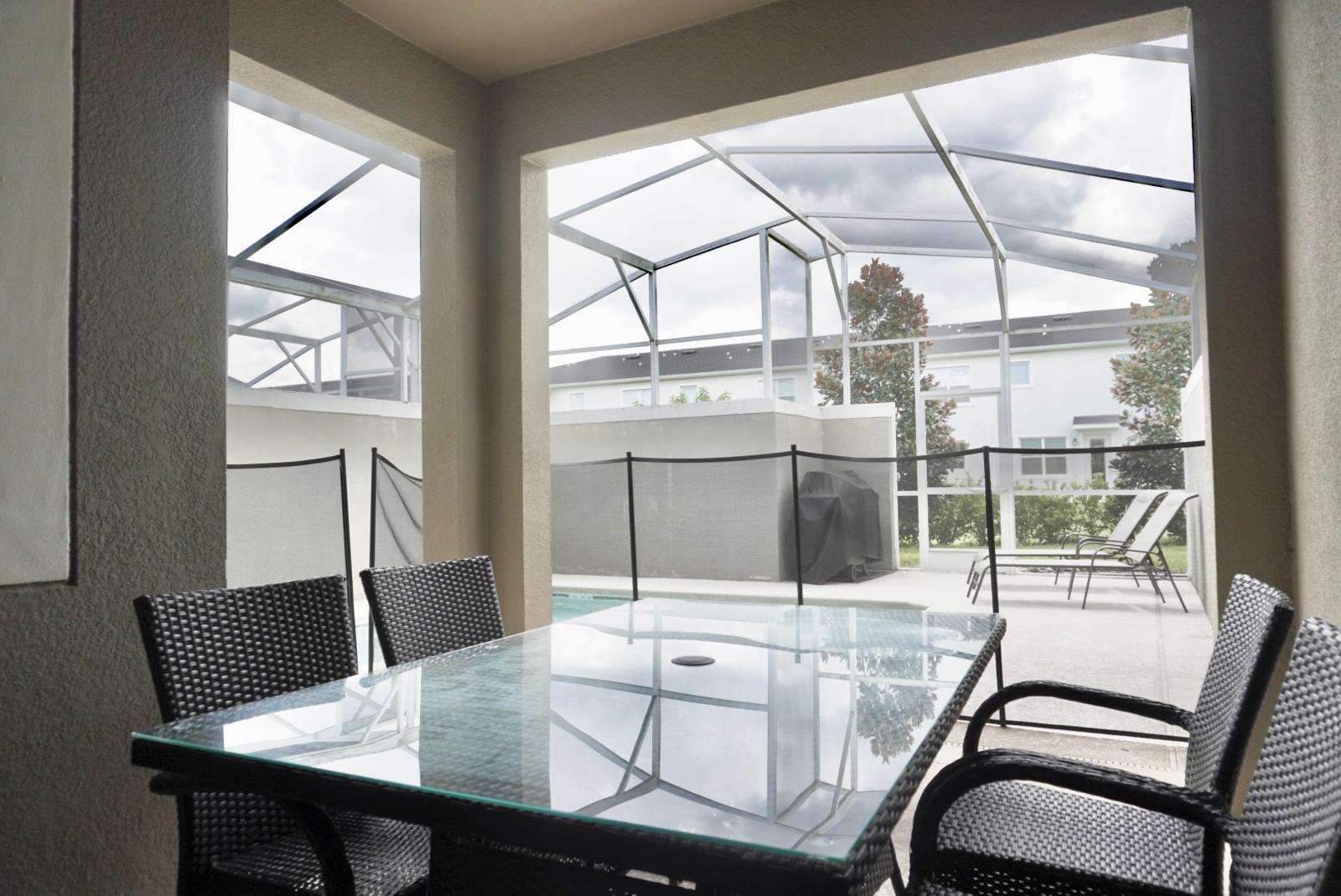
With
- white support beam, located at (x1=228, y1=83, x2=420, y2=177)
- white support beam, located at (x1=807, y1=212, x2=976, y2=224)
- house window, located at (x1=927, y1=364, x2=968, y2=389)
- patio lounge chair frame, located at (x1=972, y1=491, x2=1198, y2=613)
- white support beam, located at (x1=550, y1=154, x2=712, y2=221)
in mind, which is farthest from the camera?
house window, located at (x1=927, y1=364, x2=968, y2=389)

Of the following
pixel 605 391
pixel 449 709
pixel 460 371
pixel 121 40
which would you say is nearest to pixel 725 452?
pixel 605 391

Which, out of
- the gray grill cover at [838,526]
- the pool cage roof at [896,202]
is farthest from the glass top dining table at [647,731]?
the pool cage roof at [896,202]

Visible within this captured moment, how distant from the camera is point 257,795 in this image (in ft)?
5.15

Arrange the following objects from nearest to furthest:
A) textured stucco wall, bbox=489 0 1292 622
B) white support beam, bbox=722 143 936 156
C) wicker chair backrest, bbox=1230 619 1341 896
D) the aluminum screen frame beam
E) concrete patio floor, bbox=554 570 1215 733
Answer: wicker chair backrest, bbox=1230 619 1341 896 → textured stucco wall, bbox=489 0 1292 622 → concrete patio floor, bbox=554 570 1215 733 → the aluminum screen frame beam → white support beam, bbox=722 143 936 156

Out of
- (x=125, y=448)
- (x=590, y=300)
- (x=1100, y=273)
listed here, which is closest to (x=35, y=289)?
(x=125, y=448)

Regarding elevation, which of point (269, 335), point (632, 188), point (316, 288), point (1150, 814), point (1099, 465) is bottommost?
point (1150, 814)

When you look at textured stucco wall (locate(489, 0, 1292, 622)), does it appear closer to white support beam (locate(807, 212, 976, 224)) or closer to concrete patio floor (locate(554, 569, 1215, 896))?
concrete patio floor (locate(554, 569, 1215, 896))

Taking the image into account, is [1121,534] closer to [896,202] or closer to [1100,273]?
[896,202]

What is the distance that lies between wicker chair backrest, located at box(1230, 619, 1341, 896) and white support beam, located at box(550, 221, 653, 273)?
656 cm

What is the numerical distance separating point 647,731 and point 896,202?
720 centimetres

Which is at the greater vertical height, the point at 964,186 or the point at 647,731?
the point at 964,186

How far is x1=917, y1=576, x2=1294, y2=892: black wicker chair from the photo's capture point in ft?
4.40

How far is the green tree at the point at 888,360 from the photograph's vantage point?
9750 mm

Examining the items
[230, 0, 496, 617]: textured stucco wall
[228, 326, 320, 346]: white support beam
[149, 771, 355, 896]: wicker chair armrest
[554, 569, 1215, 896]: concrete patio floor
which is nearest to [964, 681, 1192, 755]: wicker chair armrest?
[149, 771, 355, 896]: wicker chair armrest
